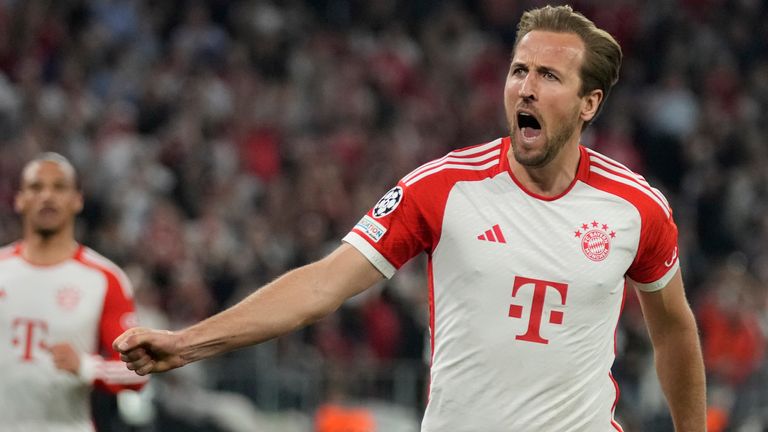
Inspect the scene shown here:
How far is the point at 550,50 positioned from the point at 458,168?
19.6 inches

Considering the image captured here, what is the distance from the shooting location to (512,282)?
14.9 feet

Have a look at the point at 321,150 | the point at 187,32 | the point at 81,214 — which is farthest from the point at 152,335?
the point at 187,32

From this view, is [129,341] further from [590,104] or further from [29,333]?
[29,333]

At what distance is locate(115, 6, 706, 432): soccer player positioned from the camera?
4527 mm

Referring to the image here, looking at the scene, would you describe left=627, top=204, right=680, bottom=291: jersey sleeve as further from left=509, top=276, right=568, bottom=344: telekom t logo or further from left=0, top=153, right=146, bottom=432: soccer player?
left=0, top=153, right=146, bottom=432: soccer player

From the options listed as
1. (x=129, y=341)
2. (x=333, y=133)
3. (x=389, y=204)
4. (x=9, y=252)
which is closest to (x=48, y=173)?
(x=9, y=252)

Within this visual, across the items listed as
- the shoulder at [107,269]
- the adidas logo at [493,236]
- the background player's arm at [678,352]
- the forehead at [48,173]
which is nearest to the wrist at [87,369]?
the shoulder at [107,269]

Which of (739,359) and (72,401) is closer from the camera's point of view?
(72,401)

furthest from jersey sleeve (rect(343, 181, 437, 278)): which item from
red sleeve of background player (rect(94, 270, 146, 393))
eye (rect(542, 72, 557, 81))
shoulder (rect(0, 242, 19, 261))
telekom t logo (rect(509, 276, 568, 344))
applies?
shoulder (rect(0, 242, 19, 261))

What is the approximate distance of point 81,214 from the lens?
42.2ft

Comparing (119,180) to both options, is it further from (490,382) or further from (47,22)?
(490,382)

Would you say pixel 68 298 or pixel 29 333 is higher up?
pixel 68 298

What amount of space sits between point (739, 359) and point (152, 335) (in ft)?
31.8

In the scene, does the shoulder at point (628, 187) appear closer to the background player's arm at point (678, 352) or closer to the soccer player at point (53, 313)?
the background player's arm at point (678, 352)
